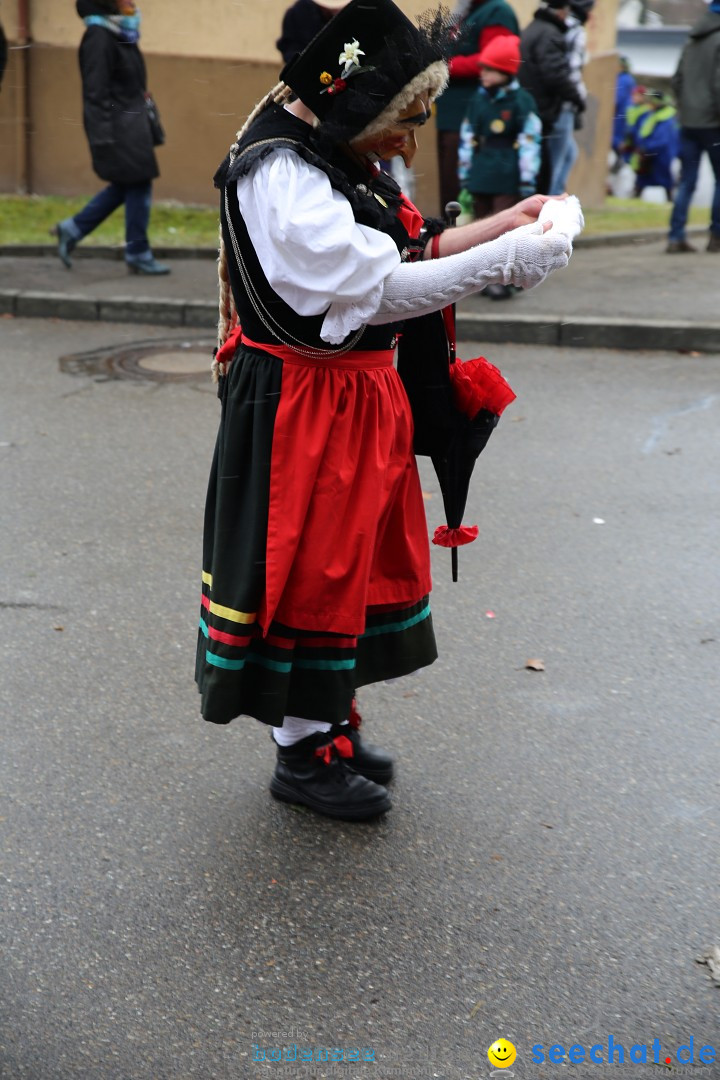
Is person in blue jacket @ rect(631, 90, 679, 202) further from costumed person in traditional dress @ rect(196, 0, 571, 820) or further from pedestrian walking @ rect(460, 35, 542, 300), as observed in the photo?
costumed person in traditional dress @ rect(196, 0, 571, 820)

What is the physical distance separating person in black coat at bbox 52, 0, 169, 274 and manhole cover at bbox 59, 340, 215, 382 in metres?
1.94

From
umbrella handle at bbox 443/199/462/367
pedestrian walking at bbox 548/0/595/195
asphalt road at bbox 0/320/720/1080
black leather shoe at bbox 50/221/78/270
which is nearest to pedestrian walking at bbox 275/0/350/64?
pedestrian walking at bbox 548/0/595/195

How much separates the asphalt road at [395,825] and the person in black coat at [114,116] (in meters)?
4.65

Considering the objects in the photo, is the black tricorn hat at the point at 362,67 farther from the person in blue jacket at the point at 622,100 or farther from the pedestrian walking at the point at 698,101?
the person in blue jacket at the point at 622,100

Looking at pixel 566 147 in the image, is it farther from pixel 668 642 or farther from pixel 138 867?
pixel 138 867

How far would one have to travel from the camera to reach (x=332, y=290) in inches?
96.0

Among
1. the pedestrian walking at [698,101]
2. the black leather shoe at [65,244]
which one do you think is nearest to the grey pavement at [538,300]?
the black leather shoe at [65,244]

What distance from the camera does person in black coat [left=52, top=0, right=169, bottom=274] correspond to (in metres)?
9.02

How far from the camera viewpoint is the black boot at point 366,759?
3252 mm

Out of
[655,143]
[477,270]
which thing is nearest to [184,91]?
[655,143]

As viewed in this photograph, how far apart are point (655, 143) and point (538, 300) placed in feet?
29.5

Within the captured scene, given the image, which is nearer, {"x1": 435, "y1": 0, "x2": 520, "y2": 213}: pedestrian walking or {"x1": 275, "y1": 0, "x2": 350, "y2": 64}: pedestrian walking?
{"x1": 275, "y1": 0, "x2": 350, "y2": 64}: pedestrian walking

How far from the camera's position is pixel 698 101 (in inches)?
401

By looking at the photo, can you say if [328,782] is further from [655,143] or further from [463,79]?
[655,143]
